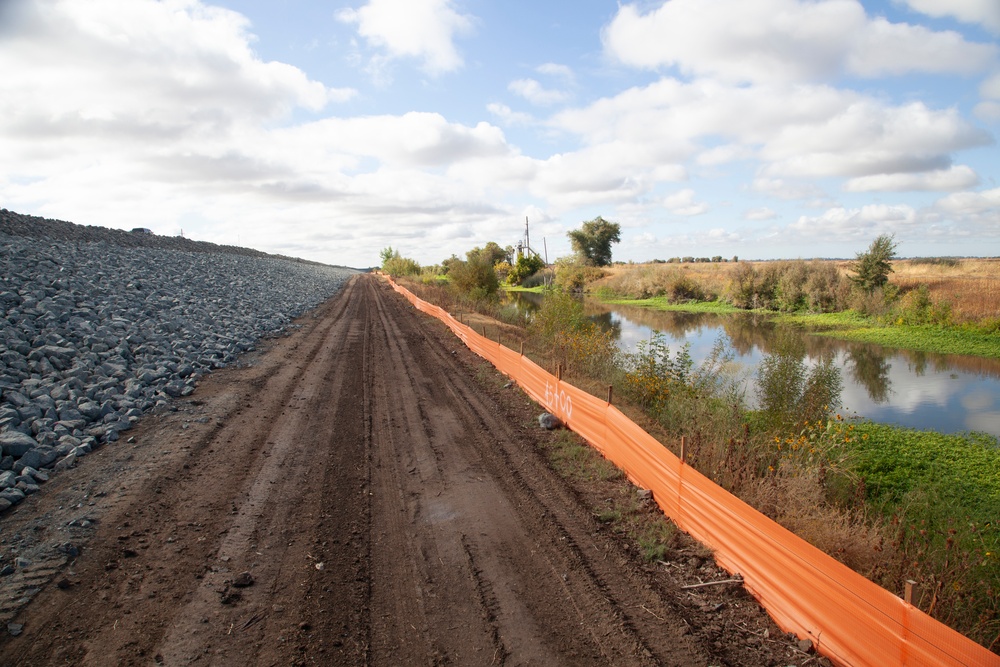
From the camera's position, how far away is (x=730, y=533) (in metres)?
4.75

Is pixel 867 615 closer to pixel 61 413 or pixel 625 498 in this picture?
pixel 625 498

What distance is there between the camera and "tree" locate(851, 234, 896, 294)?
30547mm

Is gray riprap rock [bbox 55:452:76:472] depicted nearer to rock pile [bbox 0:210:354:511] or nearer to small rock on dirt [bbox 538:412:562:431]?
rock pile [bbox 0:210:354:511]

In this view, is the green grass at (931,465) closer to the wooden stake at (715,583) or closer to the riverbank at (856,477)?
the riverbank at (856,477)

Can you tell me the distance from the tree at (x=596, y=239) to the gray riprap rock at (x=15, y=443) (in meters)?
72.2

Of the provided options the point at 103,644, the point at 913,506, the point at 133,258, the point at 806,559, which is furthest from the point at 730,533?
the point at 133,258

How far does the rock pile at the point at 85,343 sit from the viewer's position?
22.3 ft

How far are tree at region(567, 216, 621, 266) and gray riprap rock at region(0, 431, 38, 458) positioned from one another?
7221cm

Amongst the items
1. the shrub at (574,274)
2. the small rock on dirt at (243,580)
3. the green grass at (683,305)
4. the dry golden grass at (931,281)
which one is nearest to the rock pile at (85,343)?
the small rock on dirt at (243,580)

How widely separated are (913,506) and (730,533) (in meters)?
4.00

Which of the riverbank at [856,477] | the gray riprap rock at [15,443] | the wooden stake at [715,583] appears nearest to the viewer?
the riverbank at [856,477]

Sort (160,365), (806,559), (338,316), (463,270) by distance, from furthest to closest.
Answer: (463,270) < (338,316) < (160,365) < (806,559)

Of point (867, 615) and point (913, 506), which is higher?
point (867, 615)

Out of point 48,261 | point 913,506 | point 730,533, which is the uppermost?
point 48,261
